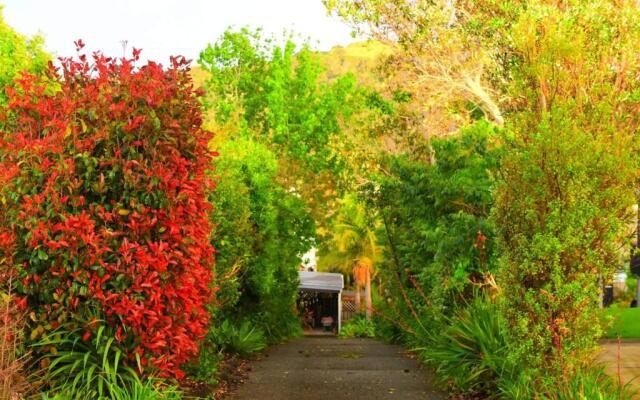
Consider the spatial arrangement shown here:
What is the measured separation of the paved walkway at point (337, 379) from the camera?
11.0 m

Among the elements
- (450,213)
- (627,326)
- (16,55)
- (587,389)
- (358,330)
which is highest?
(16,55)

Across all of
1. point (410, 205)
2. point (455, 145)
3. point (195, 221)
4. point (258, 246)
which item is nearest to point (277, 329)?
point (258, 246)

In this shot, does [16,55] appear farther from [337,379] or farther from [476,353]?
[476,353]

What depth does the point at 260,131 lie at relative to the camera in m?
46.4

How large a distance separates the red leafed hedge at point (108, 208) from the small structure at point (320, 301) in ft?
116

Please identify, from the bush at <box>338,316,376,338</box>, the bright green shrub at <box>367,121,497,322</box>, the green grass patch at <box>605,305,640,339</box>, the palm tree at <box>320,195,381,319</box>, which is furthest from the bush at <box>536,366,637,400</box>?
the palm tree at <box>320,195,381,319</box>

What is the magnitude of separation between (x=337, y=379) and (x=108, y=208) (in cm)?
554

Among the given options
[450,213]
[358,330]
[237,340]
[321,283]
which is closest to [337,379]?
[237,340]

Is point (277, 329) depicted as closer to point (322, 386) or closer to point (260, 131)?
point (322, 386)

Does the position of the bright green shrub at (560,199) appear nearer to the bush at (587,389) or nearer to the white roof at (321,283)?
the bush at (587,389)

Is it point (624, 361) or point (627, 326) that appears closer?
point (624, 361)

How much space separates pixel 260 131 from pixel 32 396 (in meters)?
39.2

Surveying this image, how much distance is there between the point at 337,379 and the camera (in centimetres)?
1245

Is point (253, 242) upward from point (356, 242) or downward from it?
downward
